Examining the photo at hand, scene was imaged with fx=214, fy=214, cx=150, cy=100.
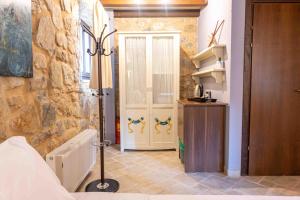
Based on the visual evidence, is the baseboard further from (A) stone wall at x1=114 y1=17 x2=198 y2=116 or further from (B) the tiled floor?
(A) stone wall at x1=114 y1=17 x2=198 y2=116

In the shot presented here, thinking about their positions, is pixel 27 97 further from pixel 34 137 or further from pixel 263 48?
pixel 263 48

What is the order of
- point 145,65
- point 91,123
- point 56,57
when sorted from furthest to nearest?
point 145,65 < point 91,123 < point 56,57

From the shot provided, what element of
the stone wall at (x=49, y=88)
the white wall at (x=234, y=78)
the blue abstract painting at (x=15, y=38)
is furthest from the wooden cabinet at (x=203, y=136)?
Result: the blue abstract painting at (x=15, y=38)

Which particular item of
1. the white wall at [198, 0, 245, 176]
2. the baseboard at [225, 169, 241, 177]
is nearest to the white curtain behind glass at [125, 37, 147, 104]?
the white wall at [198, 0, 245, 176]

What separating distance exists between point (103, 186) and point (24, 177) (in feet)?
5.56

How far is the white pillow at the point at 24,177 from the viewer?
72 centimetres

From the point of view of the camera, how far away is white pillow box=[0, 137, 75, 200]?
0.72 metres

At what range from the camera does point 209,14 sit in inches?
138

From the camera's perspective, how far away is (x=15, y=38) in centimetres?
142

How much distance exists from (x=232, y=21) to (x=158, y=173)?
82.7 inches

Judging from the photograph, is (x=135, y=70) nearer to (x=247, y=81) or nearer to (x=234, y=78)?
(x=234, y=78)

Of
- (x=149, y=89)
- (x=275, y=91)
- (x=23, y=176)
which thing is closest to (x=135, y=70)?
(x=149, y=89)

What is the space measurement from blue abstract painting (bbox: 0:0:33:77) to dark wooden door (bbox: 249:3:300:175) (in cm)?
239

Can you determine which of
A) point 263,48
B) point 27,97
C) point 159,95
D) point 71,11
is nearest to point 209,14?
point 263,48
